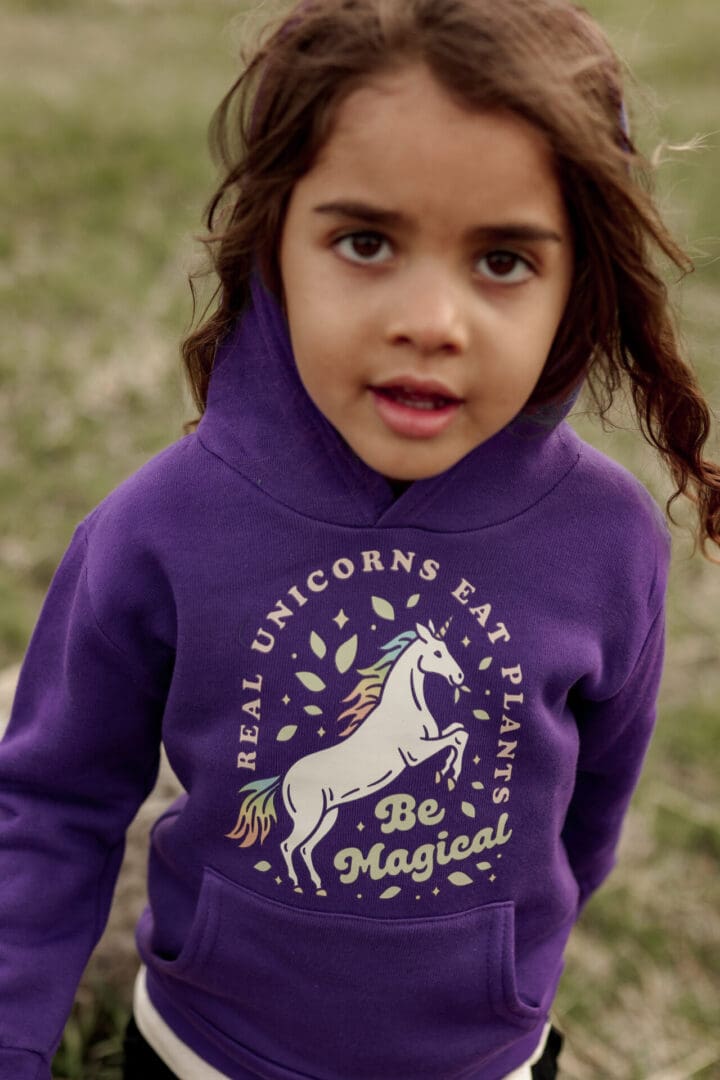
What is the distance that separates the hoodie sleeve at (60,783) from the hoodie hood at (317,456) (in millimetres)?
220

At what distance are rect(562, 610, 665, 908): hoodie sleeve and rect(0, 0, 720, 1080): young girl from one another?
1cm

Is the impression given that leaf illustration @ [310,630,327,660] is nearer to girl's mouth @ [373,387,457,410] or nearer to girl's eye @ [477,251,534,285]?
girl's mouth @ [373,387,457,410]

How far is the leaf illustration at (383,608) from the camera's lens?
146cm

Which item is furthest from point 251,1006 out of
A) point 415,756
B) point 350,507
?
point 350,507

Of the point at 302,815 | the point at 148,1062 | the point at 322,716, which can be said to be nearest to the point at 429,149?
the point at 322,716

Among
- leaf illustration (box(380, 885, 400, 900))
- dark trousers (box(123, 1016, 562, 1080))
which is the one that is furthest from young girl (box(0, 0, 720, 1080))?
dark trousers (box(123, 1016, 562, 1080))

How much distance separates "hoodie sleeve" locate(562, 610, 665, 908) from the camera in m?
1.64

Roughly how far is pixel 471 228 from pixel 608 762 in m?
0.81

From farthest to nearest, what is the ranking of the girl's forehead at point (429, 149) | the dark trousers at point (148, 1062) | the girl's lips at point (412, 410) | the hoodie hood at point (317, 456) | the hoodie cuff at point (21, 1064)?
the dark trousers at point (148, 1062)
the hoodie cuff at point (21, 1064)
the hoodie hood at point (317, 456)
the girl's lips at point (412, 410)
the girl's forehead at point (429, 149)

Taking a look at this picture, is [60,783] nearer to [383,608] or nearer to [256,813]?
[256,813]

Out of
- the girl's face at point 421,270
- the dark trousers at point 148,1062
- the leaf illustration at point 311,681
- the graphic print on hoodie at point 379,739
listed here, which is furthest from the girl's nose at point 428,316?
the dark trousers at point 148,1062

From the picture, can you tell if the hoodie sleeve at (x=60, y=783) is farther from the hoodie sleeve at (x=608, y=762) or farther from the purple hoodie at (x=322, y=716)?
the hoodie sleeve at (x=608, y=762)

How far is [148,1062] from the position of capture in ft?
6.06

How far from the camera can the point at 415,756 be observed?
149 centimetres
